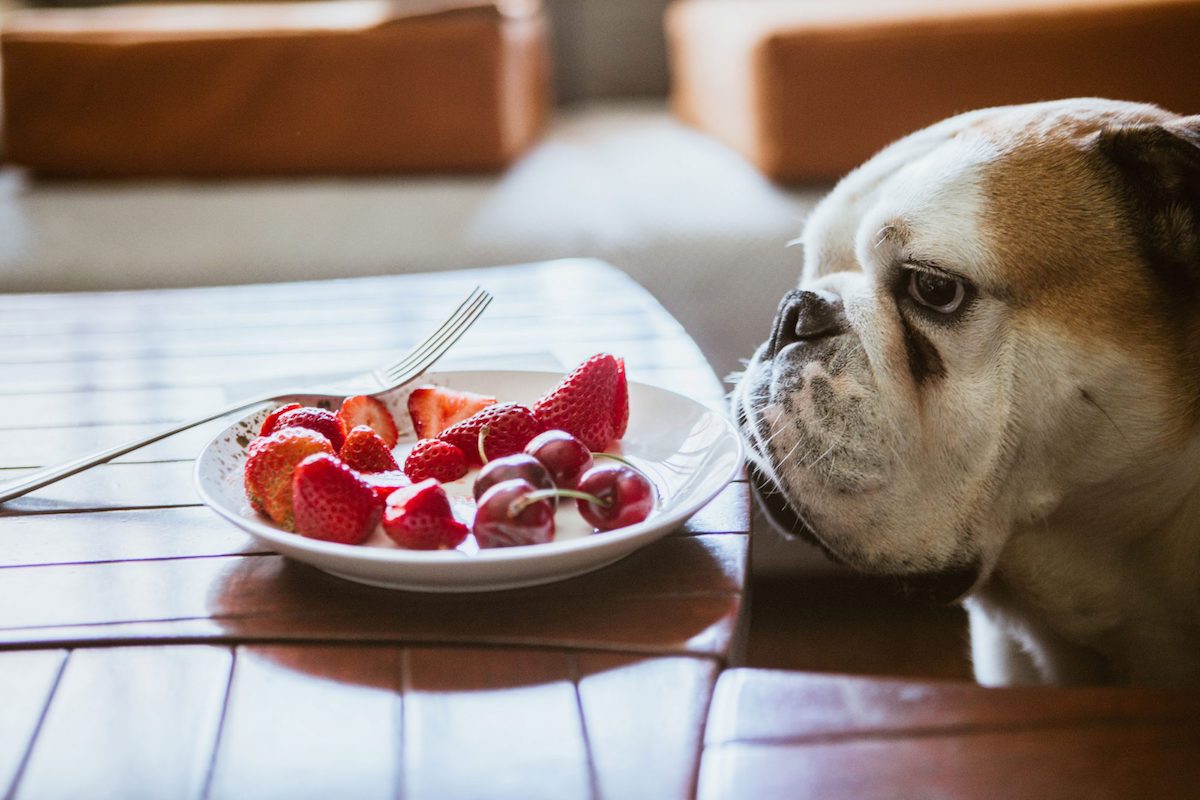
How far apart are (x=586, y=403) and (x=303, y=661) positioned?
1.13 feet

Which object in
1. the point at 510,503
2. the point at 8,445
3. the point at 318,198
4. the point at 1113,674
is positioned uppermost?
the point at 510,503

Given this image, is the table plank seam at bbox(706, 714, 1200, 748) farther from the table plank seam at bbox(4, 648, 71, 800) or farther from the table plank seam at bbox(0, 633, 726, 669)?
the table plank seam at bbox(4, 648, 71, 800)

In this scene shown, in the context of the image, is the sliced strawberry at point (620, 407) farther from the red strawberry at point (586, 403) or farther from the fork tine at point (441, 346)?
the fork tine at point (441, 346)

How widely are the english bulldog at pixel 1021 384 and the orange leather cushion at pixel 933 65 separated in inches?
42.6

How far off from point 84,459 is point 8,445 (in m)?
0.17

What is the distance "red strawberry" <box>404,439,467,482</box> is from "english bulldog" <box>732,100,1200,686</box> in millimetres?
322

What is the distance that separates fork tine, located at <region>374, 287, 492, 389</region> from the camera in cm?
109

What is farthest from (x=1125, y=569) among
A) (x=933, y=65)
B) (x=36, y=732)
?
(x=933, y=65)

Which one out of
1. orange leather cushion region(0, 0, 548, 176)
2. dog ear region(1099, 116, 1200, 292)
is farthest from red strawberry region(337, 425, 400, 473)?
orange leather cushion region(0, 0, 548, 176)

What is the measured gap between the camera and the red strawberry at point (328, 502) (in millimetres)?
784

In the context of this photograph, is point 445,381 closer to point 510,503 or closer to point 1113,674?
point 510,503

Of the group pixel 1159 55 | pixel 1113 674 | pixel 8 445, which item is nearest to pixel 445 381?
pixel 8 445

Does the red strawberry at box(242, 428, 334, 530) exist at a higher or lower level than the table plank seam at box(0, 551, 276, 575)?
higher

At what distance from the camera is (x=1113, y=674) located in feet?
3.87
